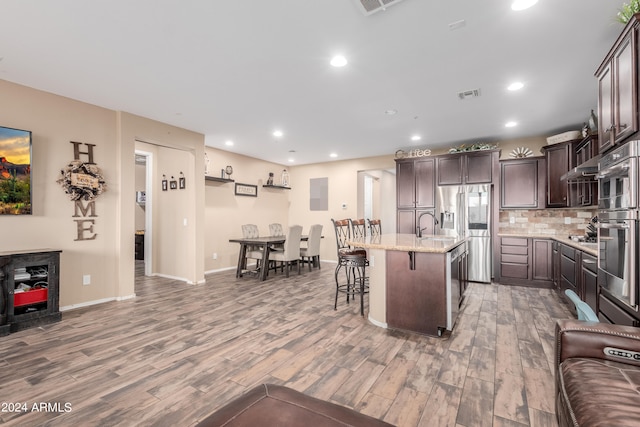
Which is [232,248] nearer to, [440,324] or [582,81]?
[440,324]

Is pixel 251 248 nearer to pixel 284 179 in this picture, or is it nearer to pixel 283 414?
pixel 284 179

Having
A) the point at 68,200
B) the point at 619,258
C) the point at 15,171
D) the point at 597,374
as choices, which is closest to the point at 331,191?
the point at 68,200

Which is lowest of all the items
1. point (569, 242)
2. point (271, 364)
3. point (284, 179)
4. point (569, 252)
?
point (271, 364)

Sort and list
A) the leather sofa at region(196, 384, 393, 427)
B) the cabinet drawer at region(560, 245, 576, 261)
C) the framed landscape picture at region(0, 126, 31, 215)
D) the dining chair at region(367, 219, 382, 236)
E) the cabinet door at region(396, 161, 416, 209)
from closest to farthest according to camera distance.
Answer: the leather sofa at region(196, 384, 393, 427)
the framed landscape picture at region(0, 126, 31, 215)
the cabinet drawer at region(560, 245, 576, 261)
the dining chair at region(367, 219, 382, 236)
the cabinet door at region(396, 161, 416, 209)

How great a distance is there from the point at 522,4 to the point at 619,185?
4.50ft

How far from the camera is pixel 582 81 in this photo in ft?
10.3

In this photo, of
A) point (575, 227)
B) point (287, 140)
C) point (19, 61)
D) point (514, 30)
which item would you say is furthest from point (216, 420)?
point (575, 227)

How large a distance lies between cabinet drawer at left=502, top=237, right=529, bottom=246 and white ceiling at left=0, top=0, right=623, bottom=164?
190cm

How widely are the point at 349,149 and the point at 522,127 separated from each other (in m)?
3.14

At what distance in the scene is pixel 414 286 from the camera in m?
2.87

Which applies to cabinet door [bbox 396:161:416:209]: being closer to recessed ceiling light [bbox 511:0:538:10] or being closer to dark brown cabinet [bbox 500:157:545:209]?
dark brown cabinet [bbox 500:157:545:209]

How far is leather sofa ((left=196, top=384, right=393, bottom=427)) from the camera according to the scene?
35.8 inches

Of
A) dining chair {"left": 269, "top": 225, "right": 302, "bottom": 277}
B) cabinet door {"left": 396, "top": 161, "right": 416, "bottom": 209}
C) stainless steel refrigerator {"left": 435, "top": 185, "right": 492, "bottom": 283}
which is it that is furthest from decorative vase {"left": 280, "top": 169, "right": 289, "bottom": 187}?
stainless steel refrigerator {"left": 435, "top": 185, "right": 492, "bottom": 283}

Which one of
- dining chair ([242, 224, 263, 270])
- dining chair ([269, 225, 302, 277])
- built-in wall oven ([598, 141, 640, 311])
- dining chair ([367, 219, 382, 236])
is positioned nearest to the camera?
built-in wall oven ([598, 141, 640, 311])
